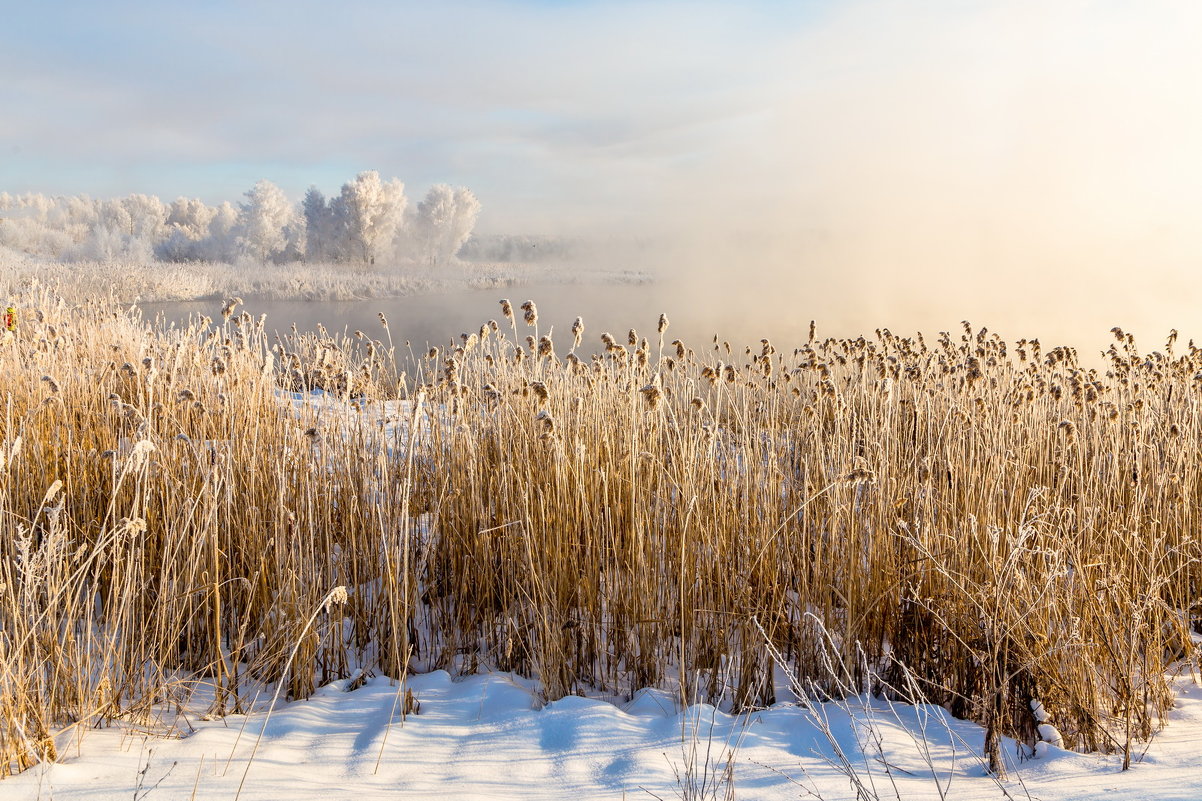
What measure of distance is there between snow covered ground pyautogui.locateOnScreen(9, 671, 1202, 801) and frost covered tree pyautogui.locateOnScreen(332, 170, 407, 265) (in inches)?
1464

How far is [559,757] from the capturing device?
2.06 metres

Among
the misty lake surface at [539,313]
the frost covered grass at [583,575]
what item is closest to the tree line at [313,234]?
the misty lake surface at [539,313]

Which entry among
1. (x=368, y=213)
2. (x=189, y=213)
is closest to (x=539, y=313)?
(x=368, y=213)

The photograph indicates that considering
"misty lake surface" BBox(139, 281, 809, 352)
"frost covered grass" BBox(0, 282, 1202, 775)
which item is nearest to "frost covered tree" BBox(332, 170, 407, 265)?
"misty lake surface" BBox(139, 281, 809, 352)

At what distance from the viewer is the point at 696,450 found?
2883mm

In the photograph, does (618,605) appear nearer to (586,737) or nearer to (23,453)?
(586,737)

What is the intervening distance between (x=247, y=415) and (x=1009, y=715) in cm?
372

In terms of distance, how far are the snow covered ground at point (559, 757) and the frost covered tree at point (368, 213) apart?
37180 mm

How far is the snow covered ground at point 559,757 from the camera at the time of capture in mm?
1834

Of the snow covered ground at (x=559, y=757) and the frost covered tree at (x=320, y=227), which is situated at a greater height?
the frost covered tree at (x=320, y=227)

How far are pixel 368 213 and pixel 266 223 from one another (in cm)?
682

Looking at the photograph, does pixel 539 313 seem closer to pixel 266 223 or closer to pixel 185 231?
pixel 266 223

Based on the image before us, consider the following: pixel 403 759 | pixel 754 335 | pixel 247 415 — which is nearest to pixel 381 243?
pixel 754 335

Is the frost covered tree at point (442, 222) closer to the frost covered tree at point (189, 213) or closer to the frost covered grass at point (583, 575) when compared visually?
the frost covered tree at point (189, 213)
